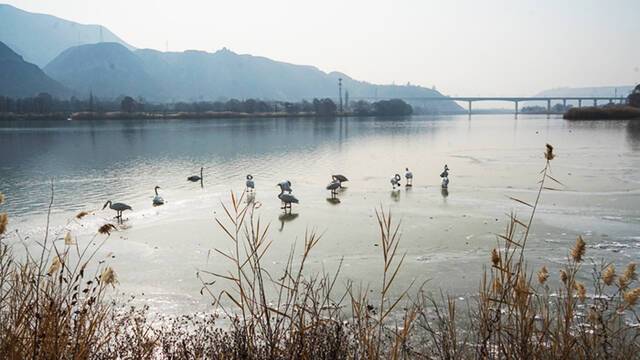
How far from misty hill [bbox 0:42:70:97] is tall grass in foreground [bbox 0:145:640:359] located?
195 metres

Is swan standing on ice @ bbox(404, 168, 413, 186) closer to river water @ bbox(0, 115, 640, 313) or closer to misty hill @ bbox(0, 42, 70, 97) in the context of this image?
river water @ bbox(0, 115, 640, 313)

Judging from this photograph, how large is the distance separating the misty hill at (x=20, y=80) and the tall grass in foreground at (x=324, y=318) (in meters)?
195

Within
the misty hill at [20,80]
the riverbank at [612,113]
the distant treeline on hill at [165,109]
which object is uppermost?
the misty hill at [20,80]

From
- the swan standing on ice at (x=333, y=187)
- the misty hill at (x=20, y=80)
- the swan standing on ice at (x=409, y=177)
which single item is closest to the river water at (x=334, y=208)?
the swan standing on ice at (x=333, y=187)

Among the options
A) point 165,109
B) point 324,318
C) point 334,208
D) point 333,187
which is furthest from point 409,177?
point 165,109

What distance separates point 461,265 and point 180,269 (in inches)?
208

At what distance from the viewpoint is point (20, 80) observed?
18112cm

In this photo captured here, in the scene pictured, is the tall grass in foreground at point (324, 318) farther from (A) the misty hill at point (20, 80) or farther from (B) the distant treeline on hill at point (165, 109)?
(A) the misty hill at point (20, 80)

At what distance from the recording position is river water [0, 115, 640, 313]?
9242 millimetres

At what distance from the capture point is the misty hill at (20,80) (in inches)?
6870

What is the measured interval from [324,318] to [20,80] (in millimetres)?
211468

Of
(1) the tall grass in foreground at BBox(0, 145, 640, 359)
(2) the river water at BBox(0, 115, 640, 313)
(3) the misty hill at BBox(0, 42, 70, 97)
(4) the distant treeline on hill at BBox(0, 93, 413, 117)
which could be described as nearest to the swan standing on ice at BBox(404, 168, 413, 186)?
(2) the river water at BBox(0, 115, 640, 313)

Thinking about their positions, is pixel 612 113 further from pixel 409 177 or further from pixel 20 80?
pixel 20 80

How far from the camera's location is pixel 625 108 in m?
71.8
